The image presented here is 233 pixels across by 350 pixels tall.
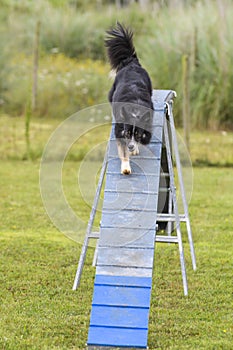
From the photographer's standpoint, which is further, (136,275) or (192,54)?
(192,54)

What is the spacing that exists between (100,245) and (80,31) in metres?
15.7

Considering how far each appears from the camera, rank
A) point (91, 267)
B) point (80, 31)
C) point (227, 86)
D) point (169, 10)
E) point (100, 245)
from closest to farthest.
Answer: point (100, 245) < point (91, 267) < point (227, 86) < point (169, 10) < point (80, 31)

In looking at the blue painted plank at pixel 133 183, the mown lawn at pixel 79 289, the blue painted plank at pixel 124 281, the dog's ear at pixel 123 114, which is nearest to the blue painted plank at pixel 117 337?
the mown lawn at pixel 79 289

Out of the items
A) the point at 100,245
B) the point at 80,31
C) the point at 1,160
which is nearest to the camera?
the point at 100,245

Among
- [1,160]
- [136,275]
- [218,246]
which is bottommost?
[1,160]

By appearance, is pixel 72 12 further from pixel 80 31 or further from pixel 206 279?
pixel 206 279

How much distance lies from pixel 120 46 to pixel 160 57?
913 cm

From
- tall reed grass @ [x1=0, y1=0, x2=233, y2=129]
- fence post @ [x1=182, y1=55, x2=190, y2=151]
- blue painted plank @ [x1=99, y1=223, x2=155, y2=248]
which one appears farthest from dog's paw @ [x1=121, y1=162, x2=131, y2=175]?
tall reed grass @ [x1=0, y1=0, x2=233, y2=129]

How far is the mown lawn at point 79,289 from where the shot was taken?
5.16m

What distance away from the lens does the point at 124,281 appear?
5238 mm

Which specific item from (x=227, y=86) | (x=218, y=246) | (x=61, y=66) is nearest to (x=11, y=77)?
(x=61, y=66)

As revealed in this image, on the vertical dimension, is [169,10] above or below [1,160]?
above

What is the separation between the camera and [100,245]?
5.52 meters

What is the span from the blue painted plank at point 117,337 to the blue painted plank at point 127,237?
0.79 meters
